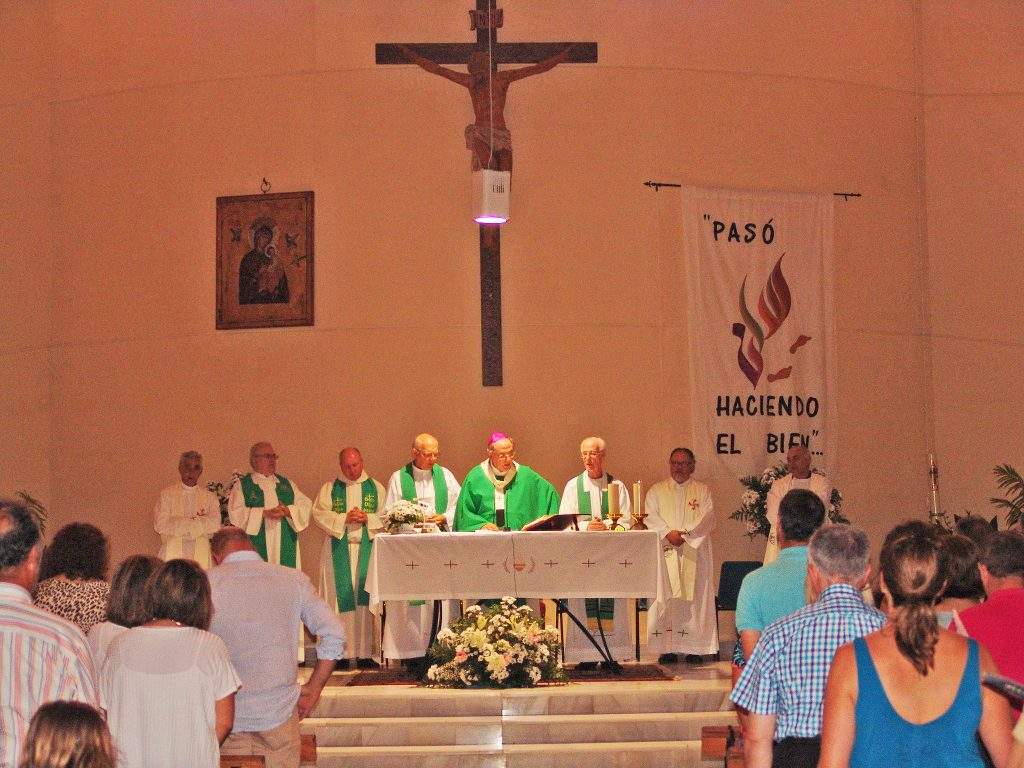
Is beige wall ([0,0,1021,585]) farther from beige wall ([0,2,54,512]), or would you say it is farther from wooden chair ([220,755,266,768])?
wooden chair ([220,755,266,768])

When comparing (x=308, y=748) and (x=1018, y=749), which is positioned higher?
(x=1018, y=749)

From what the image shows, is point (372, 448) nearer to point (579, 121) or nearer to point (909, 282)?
point (579, 121)

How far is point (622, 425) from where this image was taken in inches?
513

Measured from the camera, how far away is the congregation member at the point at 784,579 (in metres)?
5.26

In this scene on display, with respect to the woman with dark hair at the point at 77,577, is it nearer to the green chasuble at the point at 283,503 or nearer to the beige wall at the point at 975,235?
the green chasuble at the point at 283,503

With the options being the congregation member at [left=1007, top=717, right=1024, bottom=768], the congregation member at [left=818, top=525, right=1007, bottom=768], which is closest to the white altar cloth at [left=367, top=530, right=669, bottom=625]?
the congregation member at [left=818, top=525, right=1007, bottom=768]

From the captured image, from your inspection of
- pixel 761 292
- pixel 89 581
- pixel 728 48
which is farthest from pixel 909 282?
pixel 89 581

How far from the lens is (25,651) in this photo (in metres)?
3.84

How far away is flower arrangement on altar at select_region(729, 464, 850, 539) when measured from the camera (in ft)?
39.6

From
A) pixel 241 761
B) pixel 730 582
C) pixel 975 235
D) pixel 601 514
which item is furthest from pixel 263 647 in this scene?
pixel 975 235

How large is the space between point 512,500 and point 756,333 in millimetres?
2967

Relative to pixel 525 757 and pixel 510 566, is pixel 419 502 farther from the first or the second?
pixel 525 757

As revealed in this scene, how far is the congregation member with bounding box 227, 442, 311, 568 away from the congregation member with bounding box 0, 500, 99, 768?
7860mm

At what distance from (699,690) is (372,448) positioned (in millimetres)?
4168
